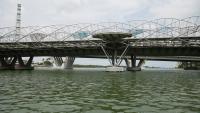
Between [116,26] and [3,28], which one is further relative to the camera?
[3,28]

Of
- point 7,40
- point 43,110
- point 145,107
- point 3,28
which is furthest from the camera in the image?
point 3,28

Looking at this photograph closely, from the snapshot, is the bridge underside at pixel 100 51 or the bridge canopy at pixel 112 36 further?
the bridge underside at pixel 100 51

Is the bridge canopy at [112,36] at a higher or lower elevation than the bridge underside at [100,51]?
higher

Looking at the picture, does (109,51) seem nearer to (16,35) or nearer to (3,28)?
(16,35)

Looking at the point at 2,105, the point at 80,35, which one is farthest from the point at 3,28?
the point at 2,105

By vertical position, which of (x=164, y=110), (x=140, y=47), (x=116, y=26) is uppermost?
(x=116, y=26)

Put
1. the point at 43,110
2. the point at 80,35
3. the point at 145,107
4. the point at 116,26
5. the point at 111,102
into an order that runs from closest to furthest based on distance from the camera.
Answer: the point at 43,110, the point at 145,107, the point at 111,102, the point at 116,26, the point at 80,35

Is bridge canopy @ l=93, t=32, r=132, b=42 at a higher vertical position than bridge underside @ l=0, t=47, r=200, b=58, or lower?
higher

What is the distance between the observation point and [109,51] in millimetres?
131750

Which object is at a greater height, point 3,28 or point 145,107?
point 3,28

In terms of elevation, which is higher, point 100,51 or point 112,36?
point 112,36

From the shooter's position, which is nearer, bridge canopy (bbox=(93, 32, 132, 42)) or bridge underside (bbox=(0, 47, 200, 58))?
bridge canopy (bbox=(93, 32, 132, 42))

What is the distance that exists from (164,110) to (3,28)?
5646 inches

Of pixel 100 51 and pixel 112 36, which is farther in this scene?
pixel 100 51
